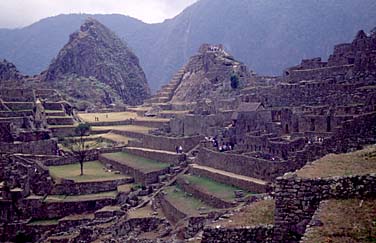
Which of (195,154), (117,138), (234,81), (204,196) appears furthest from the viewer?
(117,138)

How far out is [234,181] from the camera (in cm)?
2336

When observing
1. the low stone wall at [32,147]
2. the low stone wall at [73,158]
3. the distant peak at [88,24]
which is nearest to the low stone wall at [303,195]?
the low stone wall at [73,158]

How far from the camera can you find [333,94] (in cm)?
2648

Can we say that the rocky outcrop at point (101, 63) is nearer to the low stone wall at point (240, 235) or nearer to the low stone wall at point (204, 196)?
the low stone wall at point (204, 196)

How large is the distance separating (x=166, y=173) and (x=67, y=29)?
130 meters

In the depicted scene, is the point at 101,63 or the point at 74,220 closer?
the point at 74,220

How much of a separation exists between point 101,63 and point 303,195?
86.2 meters

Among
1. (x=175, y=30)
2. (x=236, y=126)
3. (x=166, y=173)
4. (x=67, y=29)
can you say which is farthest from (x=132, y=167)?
(x=67, y=29)

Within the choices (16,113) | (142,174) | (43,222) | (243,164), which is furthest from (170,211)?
(16,113)

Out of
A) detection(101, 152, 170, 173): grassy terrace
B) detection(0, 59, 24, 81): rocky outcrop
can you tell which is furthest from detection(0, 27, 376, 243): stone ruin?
detection(0, 59, 24, 81): rocky outcrop

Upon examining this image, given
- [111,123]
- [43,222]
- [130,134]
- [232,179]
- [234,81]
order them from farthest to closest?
[111,123] → [130,134] → [234,81] → [43,222] → [232,179]

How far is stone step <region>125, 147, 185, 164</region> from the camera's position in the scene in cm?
3106

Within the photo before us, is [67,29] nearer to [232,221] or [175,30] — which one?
[175,30]

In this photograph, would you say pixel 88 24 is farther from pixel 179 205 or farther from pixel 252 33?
pixel 179 205
